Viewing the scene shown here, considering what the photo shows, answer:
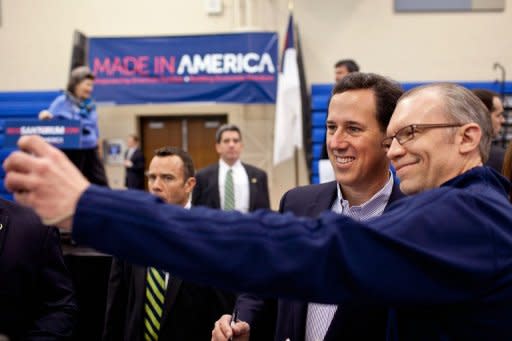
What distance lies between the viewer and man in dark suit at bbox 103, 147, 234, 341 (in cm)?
234

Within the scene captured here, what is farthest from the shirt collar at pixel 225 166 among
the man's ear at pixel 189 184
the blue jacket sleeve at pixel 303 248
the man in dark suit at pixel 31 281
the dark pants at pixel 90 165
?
the blue jacket sleeve at pixel 303 248

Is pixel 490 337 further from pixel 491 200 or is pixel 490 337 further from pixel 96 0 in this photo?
pixel 96 0

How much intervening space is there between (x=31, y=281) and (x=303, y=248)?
4.59 ft

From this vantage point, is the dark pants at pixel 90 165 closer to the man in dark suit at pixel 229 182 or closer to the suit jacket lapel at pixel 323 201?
the man in dark suit at pixel 229 182

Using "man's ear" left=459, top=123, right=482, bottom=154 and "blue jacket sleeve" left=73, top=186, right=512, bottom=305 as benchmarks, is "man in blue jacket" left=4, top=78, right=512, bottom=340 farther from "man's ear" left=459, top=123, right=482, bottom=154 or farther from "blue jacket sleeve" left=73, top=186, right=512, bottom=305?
"man's ear" left=459, top=123, right=482, bottom=154

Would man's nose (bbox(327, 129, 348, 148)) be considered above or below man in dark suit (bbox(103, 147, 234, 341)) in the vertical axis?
above

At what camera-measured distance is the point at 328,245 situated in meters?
0.95

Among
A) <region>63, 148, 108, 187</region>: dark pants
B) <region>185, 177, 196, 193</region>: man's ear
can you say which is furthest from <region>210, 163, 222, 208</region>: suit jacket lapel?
<region>185, 177, 196, 193</region>: man's ear

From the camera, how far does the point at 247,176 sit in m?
5.60

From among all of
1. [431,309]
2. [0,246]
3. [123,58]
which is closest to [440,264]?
[431,309]

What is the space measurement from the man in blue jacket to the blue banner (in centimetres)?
763

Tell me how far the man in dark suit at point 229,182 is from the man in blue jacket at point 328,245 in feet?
14.1

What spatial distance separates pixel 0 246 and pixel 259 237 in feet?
4.35

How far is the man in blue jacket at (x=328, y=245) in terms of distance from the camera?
2.97ft
